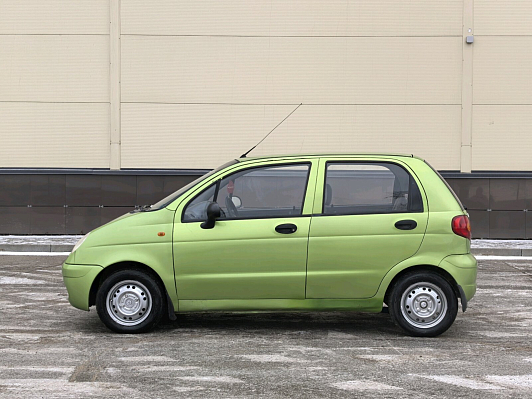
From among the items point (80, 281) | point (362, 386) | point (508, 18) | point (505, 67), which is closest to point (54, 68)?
point (505, 67)

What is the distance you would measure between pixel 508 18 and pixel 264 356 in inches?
564

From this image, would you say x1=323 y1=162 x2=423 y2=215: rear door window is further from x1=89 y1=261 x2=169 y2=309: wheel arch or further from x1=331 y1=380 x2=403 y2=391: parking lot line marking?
x1=331 y1=380 x2=403 y2=391: parking lot line marking

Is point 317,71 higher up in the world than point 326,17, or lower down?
lower down

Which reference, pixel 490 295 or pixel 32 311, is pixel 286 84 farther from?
pixel 32 311

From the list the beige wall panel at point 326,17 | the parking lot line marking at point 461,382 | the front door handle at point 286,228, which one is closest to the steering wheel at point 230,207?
the front door handle at point 286,228

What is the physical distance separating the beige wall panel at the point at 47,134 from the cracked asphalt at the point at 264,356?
33.1ft

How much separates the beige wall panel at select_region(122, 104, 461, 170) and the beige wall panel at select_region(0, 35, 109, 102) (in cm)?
150

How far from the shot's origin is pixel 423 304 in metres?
7.12

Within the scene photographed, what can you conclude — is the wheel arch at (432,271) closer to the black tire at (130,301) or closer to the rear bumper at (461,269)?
the rear bumper at (461,269)

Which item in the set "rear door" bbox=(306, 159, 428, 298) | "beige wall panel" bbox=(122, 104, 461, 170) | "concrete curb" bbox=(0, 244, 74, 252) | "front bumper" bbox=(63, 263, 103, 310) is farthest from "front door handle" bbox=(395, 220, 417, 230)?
"beige wall panel" bbox=(122, 104, 461, 170)

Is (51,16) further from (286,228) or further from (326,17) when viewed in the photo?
(286,228)

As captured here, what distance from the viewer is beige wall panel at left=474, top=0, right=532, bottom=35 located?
60.4 ft

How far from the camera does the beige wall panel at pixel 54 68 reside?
733 inches

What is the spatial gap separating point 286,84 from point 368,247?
39.2 ft
